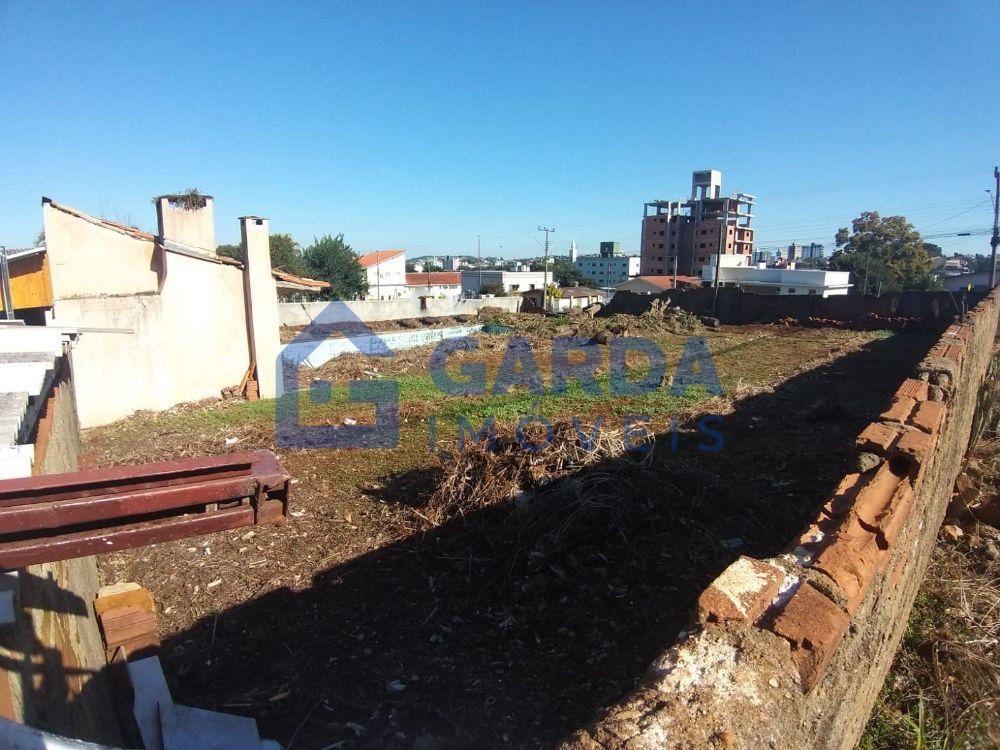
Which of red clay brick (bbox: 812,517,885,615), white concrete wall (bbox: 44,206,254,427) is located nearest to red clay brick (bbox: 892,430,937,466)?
red clay brick (bbox: 812,517,885,615)

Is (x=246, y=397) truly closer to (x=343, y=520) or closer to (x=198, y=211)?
(x=198, y=211)

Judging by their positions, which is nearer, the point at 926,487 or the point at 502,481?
the point at 926,487

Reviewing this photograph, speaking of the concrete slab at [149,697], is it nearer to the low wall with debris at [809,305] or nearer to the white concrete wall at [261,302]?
the white concrete wall at [261,302]

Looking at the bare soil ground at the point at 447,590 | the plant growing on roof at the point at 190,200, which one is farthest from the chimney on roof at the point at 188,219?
the bare soil ground at the point at 447,590

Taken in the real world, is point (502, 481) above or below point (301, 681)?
above

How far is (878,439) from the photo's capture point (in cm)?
297

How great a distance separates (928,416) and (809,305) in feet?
68.8

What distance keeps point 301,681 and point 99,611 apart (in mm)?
1363

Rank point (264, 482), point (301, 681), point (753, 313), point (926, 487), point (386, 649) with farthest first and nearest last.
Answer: point (753, 313)
point (386, 649)
point (301, 681)
point (926, 487)
point (264, 482)

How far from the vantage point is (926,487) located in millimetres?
3025

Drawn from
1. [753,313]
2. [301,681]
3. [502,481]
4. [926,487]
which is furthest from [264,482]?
[753,313]

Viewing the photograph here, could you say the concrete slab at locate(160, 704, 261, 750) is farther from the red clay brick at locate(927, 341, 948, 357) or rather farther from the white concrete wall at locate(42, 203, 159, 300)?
the white concrete wall at locate(42, 203, 159, 300)

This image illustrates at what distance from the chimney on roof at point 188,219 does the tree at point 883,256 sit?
1813 inches

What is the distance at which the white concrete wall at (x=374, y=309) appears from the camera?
1878 centimetres
